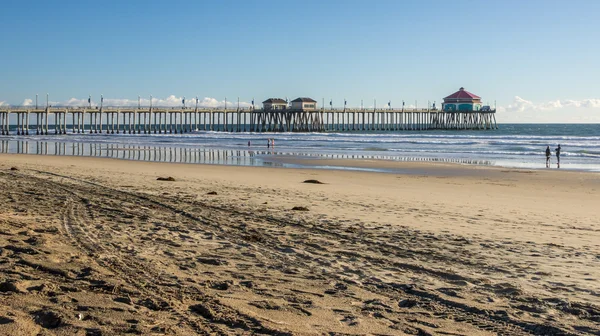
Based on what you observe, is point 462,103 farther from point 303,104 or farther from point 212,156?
point 212,156

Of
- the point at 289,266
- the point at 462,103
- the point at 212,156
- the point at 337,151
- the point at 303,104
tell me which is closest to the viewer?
Answer: the point at 289,266

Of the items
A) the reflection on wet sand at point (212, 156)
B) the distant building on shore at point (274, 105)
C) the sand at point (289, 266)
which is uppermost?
the distant building on shore at point (274, 105)

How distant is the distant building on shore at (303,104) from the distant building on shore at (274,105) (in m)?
2.01

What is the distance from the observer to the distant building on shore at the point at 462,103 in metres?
109

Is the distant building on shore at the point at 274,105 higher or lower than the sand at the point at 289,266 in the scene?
higher

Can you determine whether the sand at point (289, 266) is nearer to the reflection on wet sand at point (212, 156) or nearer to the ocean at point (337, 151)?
the ocean at point (337, 151)

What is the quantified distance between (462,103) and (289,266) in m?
107

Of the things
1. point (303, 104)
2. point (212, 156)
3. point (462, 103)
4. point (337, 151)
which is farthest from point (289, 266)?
point (462, 103)

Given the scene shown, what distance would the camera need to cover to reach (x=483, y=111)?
11125 centimetres

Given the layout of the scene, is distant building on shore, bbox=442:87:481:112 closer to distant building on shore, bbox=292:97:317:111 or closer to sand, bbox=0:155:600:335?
distant building on shore, bbox=292:97:317:111

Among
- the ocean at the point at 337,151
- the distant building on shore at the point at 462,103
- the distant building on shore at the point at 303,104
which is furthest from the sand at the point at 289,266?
the distant building on shore at the point at 462,103

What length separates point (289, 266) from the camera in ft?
19.6

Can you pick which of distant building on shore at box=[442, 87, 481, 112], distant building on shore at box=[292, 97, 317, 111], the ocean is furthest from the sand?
distant building on shore at box=[442, 87, 481, 112]

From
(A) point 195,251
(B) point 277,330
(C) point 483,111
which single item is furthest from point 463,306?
(C) point 483,111
